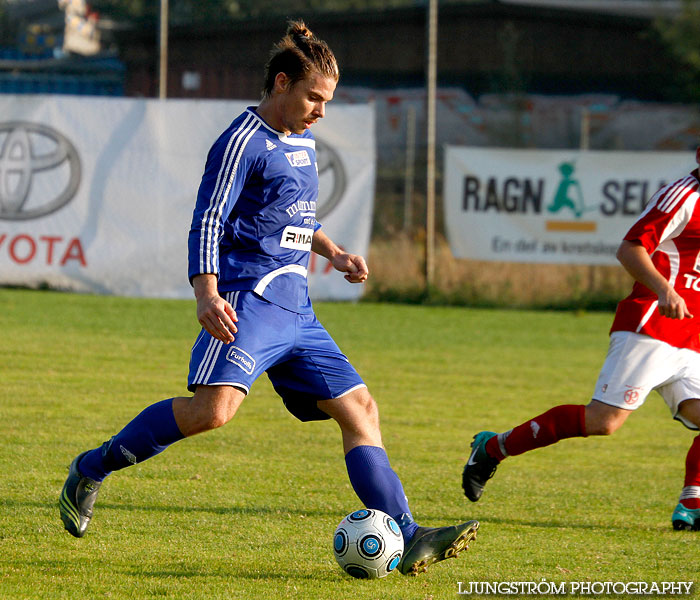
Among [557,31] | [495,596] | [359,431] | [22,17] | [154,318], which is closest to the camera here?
[495,596]

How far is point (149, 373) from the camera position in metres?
9.01

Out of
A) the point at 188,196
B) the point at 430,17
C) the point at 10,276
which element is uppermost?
the point at 430,17

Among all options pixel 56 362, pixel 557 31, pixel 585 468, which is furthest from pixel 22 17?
pixel 585 468

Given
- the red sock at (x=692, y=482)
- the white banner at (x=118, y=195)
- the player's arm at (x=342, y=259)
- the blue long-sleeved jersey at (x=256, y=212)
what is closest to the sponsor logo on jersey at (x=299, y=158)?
the blue long-sleeved jersey at (x=256, y=212)

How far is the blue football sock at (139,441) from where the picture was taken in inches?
167

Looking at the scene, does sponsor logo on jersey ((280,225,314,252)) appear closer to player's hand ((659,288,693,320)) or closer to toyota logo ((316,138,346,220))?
player's hand ((659,288,693,320))

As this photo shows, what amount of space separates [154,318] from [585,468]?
7.01 metres

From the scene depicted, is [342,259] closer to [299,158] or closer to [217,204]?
[299,158]

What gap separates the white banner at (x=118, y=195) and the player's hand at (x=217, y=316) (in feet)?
33.5

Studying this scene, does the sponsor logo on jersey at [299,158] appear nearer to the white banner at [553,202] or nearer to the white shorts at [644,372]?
the white shorts at [644,372]

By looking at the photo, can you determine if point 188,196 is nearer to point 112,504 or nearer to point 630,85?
point 112,504

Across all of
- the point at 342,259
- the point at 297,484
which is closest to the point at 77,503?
the point at 342,259

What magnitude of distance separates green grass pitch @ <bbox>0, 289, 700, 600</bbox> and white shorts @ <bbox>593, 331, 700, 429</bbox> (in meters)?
0.65

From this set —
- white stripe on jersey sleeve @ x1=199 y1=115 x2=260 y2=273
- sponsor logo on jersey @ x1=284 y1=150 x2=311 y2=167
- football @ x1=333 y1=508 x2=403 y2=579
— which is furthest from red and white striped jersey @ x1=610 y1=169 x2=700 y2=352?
white stripe on jersey sleeve @ x1=199 y1=115 x2=260 y2=273
